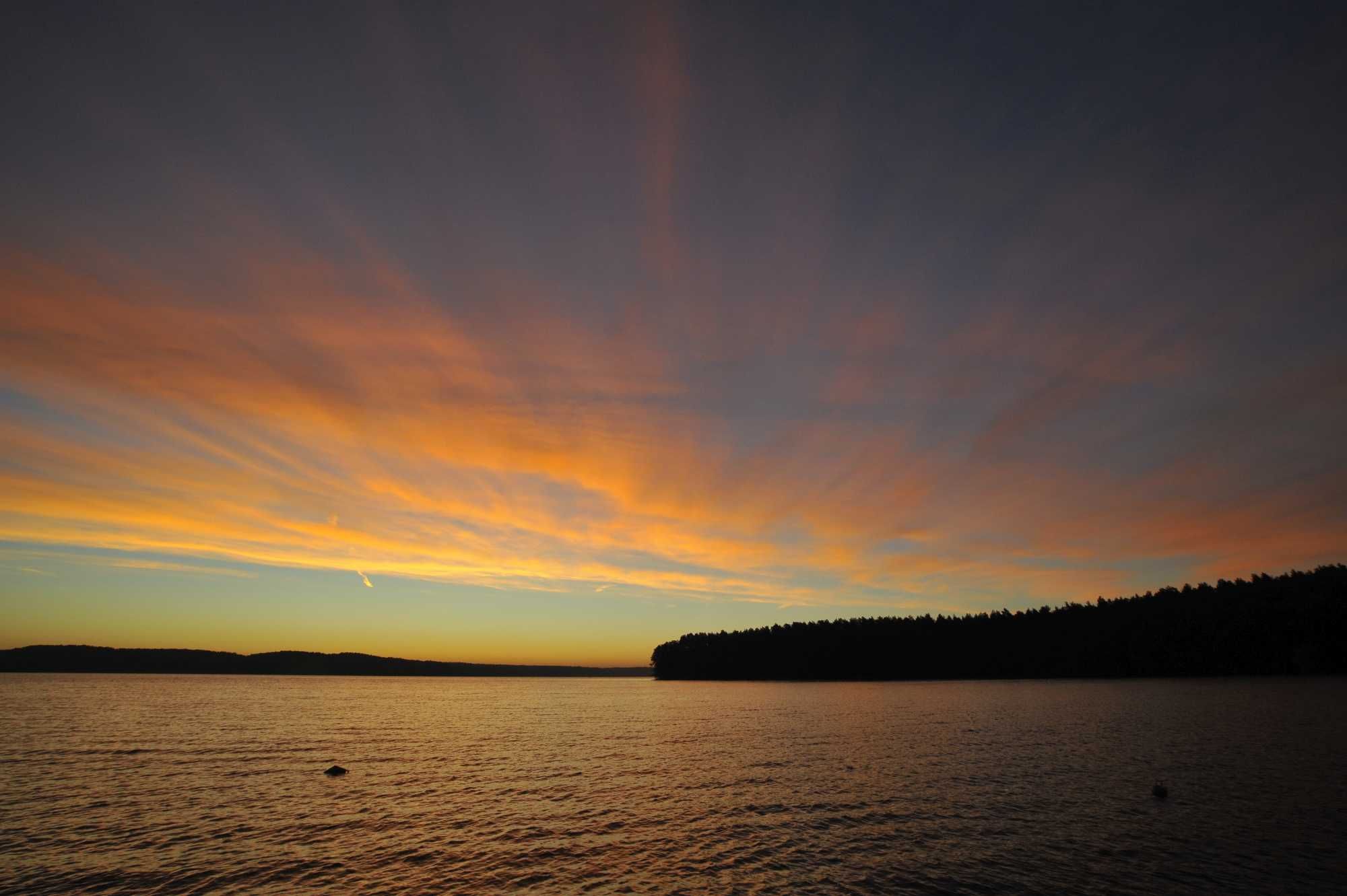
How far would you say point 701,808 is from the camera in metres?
45.2

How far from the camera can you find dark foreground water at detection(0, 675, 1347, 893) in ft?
102

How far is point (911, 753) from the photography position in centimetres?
6694

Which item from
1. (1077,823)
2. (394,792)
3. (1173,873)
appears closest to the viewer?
(1173,873)

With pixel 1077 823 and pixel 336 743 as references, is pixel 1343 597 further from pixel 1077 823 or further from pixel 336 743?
pixel 336 743

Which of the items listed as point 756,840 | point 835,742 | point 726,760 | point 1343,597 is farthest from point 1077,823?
point 1343,597

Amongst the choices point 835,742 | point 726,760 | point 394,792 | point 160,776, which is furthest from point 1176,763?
point 160,776

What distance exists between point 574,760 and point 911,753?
34.3m

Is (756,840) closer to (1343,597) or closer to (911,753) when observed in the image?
(911,753)

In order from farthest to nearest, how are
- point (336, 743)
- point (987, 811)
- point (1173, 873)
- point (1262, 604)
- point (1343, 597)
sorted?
point (1262, 604)
point (1343, 597)
point (336, 743)
point (987, 811)
point (1173, 873)

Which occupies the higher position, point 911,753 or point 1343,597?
point 1343,597

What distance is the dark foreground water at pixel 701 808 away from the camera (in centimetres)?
3108

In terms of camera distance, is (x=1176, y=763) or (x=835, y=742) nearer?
(x=1176, y=763)

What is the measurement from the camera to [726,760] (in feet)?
217

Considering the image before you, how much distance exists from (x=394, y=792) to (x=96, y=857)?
20.4 m
